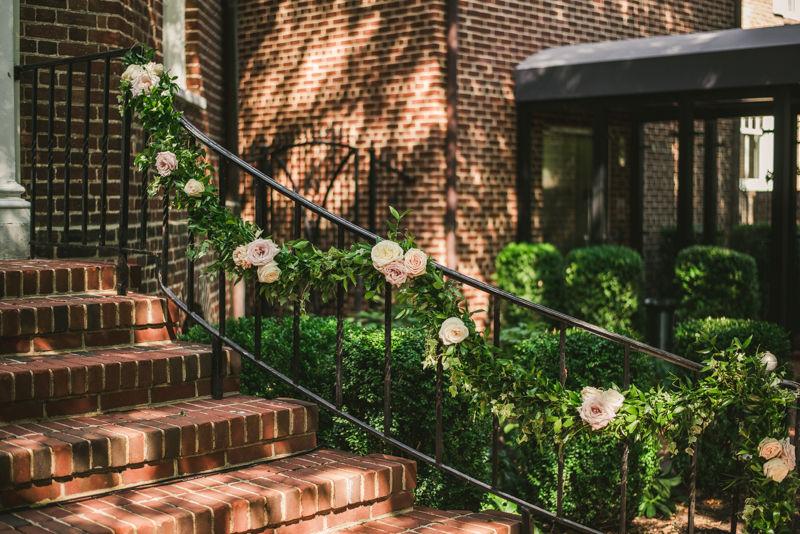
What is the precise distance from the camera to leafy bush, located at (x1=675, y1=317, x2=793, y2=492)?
5.11 meters

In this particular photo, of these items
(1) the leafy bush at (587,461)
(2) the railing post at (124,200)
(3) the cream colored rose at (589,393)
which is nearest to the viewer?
(3) the cream colored rose at (589,393)

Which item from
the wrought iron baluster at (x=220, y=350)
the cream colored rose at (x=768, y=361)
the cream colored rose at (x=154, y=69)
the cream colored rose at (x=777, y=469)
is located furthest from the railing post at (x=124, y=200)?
the cream colored rose at (x=777, y=469)

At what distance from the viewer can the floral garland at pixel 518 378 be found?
3.28 meters

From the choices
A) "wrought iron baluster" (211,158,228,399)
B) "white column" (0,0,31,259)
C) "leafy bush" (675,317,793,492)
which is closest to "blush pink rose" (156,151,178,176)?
"wrought iron baluster" (211,158,228,399)

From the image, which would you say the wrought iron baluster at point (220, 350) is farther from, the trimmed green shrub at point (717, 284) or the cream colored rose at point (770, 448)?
the trimmed green shrub at point (717, 284)

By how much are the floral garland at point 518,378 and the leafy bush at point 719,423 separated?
146cm

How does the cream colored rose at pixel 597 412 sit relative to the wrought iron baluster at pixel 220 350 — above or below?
below

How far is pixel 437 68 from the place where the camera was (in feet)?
30.1

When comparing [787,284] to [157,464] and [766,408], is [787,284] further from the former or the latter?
[157,464]

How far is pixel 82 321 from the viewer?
382cm

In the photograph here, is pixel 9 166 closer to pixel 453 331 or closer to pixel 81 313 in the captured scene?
pixel 81 313

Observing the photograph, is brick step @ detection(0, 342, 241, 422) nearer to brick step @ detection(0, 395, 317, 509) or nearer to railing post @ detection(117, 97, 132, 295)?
brick step @ detection(0, 395, 317, 509)

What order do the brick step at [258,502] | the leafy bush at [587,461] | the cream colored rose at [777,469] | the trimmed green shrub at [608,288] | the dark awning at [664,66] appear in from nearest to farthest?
1. the brick step at [258,502]
2. the cream colored rose at [777,469]
3. the leafy bush at [587,461]
4. the dark awning at [664,66]
5. the trimmed green shrub at [608,288]

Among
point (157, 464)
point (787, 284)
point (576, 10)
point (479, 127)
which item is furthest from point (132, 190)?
point (576, 10)
